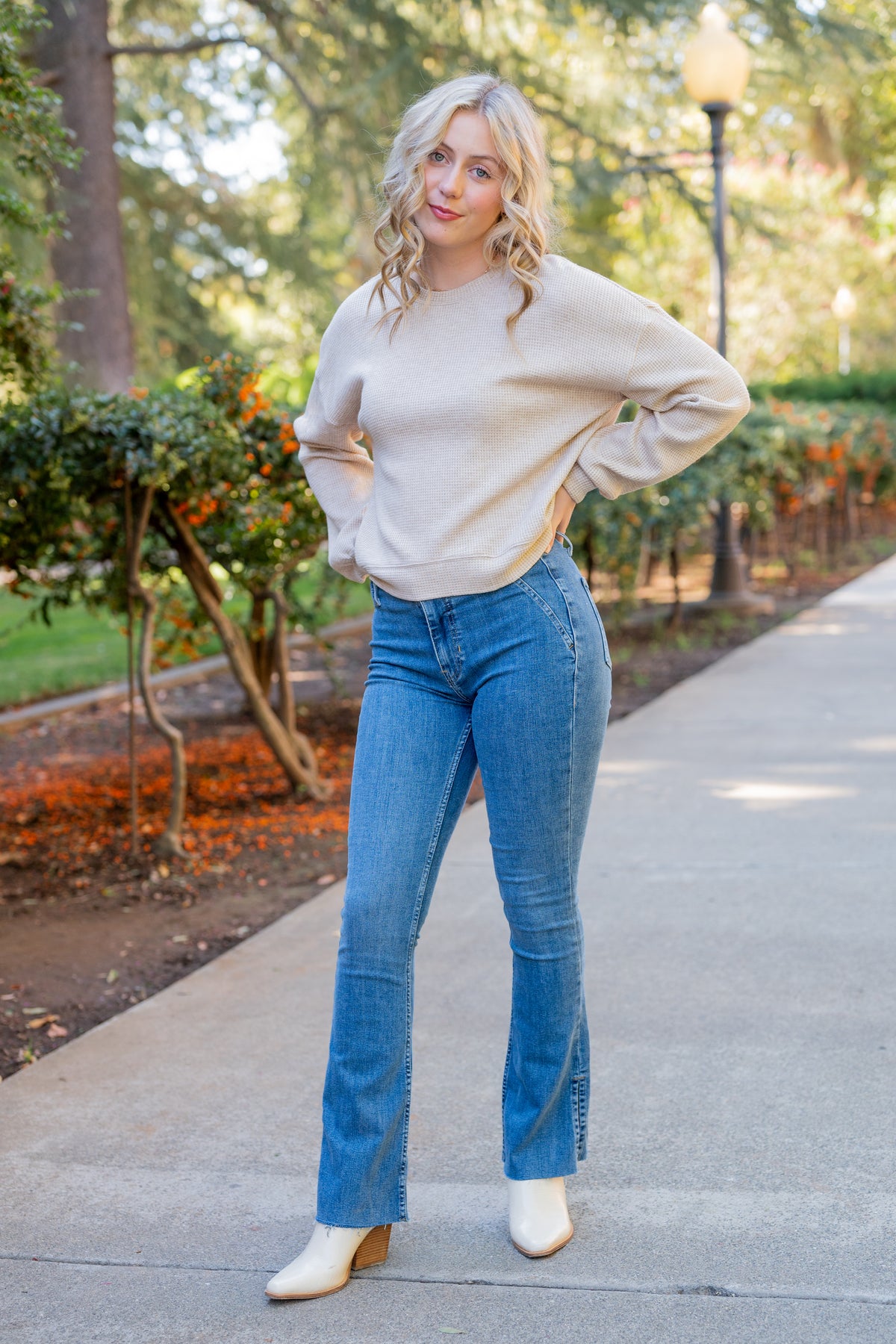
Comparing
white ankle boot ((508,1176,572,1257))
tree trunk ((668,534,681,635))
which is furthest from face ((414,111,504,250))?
tree trunk ((668,534,681,635))

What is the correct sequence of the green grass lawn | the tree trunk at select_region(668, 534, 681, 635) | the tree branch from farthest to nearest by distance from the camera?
the tree branch, the tree trunk at select_region(668, 534, 681, 635), the green grass lawn

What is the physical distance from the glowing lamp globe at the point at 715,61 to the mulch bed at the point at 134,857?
476 centimetres

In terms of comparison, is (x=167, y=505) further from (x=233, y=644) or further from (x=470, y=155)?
(x=470, y=155)

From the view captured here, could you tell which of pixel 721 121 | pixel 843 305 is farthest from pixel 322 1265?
pixel 843 305

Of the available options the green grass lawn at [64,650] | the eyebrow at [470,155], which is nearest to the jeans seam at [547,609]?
the eyebrow at [470,155]

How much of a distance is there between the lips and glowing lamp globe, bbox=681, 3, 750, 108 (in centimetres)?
883

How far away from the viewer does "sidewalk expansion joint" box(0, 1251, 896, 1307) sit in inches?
87.0

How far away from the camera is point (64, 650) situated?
10078mm

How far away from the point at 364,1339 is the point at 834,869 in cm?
274

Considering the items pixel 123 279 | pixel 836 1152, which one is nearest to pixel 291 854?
pixel 836 1152

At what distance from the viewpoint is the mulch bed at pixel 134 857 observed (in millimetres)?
3906

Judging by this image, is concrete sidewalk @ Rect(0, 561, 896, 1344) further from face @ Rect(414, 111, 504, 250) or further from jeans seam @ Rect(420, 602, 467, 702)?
face @ Rect(414, 111, 504, 250)

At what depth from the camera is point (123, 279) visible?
1222 centimetres

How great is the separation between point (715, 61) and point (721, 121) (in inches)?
22.9
